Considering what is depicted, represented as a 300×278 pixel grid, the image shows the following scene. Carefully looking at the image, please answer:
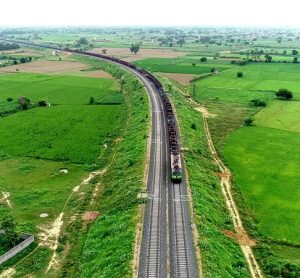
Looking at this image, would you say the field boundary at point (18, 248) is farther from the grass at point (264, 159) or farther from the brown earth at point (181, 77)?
the brown earth at point (181, 77)

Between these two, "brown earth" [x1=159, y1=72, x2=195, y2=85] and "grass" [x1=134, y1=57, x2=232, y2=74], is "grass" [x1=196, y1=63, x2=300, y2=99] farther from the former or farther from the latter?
"grass" [x1=134, y1=57, x2=232, y2=74]

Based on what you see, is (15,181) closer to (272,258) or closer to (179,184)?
(179,184)

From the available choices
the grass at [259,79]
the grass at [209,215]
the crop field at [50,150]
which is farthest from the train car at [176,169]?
the grass at [259,79]

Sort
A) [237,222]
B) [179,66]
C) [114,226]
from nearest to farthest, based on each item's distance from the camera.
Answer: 1. [114,226]
2. [237,222]
3. [179,66]

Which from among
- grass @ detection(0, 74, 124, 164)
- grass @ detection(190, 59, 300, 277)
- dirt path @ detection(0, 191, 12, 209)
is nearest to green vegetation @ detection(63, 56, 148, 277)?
grass @ detection(0, 74, 124, 164)

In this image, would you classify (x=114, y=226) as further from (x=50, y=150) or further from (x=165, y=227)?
(x=50, y=150)

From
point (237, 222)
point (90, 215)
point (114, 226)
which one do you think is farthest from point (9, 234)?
point (237, 222)
